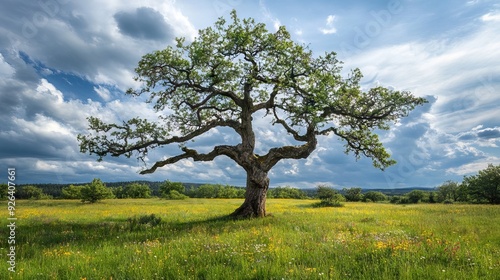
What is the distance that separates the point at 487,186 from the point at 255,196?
63.2 meters

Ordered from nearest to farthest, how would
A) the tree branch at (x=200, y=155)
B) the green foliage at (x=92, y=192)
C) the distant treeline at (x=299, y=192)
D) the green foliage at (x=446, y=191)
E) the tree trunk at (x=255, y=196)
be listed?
the tree trunk at (x=255, y=196) → the tree branch at (x=200, y=155) → the green foliage at (x=92, y=192) → the distant treeline at (x=299, y=192) → the green foliage at (x=446, y=191)

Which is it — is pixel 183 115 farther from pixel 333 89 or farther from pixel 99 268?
pixel 99 268

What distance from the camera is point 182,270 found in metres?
7.61

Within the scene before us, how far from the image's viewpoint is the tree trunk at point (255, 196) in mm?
22062

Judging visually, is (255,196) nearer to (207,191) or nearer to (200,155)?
(200,155)

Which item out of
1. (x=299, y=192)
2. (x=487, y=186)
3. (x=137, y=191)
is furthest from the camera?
(x=299, y=192)

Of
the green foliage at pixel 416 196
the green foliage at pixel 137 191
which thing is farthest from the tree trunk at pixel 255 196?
the green foliage at pixel 137 191

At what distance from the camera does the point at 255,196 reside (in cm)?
2233

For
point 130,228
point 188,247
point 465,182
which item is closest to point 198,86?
point 130,228

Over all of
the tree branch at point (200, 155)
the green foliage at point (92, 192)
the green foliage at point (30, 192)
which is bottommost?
the green foliage at point (30, 192)

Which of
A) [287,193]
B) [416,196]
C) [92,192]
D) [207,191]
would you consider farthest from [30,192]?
[416,196]

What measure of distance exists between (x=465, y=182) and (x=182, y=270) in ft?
283

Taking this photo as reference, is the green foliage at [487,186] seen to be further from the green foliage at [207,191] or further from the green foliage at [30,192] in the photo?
the green foliage at [30,192]

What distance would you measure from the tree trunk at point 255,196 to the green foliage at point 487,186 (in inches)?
2461
